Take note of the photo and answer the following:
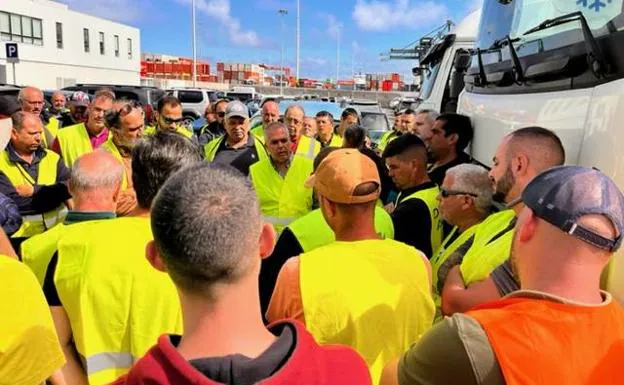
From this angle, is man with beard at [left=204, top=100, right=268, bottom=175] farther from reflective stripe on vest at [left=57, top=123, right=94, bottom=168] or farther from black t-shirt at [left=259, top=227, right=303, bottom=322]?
black t-shirt at [left=259, top=227, right=303, bottom=322]

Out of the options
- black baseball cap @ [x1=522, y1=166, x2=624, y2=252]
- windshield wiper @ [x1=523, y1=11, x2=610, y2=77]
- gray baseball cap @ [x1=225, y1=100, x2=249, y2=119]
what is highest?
windshield wiper @ [x1=523, y1=11, x2=610, y2=77]

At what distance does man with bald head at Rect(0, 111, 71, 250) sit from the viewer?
3.92 metres

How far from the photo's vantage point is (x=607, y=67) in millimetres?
1668

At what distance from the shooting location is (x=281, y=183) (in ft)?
14.2

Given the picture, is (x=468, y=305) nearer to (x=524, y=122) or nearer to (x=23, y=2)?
(x=524, y=122)

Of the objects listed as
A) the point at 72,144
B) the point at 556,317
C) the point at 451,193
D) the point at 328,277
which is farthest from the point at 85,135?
the point at 556,317

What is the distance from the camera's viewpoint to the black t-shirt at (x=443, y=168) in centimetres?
384

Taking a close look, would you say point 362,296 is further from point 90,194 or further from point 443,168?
point 443,168

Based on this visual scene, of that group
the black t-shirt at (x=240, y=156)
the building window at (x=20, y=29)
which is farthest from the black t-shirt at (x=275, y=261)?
the building window at (x=20, y=29)

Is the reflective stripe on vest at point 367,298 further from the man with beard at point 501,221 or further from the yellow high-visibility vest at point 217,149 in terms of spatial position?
the yellow high-visibility vest at point 217,149

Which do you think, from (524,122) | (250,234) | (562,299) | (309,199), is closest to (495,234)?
(524,122)

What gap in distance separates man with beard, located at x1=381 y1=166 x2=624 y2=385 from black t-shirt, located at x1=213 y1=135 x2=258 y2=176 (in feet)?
14.0

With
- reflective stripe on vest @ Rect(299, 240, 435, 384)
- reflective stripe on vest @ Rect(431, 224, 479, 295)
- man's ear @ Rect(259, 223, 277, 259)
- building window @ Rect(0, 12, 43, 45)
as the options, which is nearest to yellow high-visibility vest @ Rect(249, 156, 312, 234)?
reflective stripe on vest @ Rect(431, 224, 479, 295)

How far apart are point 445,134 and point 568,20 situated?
1699 mm
